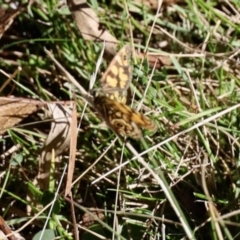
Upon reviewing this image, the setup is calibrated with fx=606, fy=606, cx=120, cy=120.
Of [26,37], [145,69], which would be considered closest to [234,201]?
[145,69]

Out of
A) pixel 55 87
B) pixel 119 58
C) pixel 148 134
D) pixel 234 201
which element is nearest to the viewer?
pixel 119 58

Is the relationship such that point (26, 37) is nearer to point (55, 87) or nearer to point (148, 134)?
point (55, 87)

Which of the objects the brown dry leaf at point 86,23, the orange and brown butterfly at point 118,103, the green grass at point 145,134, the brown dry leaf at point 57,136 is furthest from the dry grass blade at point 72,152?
the brown dry leaf at point 86,23

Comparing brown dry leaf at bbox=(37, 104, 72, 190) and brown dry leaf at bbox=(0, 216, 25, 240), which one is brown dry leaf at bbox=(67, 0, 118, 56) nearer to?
brown dry leaf at bbox=(37, 104, 72, 190)

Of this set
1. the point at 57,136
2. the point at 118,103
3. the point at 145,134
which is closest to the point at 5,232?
the point at 57,136

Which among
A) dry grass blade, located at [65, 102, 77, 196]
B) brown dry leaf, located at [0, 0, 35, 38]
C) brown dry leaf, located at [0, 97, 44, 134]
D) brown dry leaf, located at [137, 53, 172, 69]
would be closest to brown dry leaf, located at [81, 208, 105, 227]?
dry grass blade, located at [65, 102, 77, 196]

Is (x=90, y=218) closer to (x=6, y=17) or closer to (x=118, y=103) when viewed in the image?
(x=118, y=103)

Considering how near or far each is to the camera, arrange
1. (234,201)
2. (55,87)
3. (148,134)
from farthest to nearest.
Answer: (55,87) < (148,134) < (234,201)

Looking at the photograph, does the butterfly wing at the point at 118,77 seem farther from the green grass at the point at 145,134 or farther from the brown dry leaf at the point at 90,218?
the brown dry leaf at the point at 90,218
